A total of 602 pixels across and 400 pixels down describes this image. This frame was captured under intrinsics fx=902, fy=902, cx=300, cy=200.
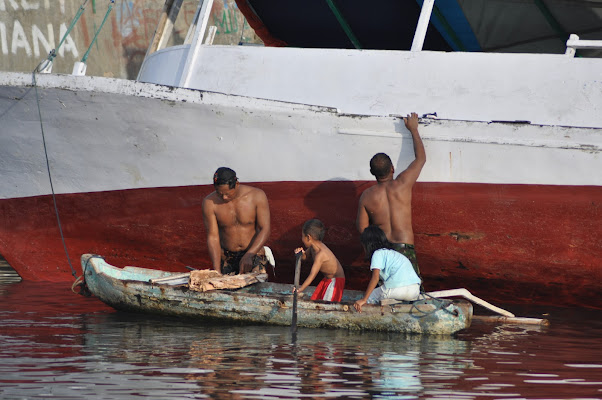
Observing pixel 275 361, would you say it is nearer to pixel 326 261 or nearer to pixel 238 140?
pixel 326 261

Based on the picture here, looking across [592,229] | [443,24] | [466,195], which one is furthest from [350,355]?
[443,24]

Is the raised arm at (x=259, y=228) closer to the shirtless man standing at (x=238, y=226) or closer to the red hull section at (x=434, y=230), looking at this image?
the shirtless man standing at (x=238, y=226)

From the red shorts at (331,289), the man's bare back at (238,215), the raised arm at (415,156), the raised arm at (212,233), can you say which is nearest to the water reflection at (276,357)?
the red shorts at (331,289)

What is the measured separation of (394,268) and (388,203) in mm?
725

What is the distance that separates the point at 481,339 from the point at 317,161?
2129 millimetres

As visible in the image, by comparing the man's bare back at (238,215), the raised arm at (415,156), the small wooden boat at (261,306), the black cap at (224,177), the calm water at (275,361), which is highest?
the raised arm at (415,156)

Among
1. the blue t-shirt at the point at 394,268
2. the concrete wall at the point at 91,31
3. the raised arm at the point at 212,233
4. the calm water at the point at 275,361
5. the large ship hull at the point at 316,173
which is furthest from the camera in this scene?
the concrete wall at the point at 91,31

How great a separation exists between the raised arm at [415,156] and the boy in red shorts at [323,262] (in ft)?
2.59

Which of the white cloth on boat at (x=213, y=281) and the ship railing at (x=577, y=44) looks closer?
the white cloth on boat at (x=213, y=281)

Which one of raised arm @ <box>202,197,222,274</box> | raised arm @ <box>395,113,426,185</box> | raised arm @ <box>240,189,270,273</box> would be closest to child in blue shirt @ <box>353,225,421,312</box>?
raised arm @ <box>395,113,426,185</box>

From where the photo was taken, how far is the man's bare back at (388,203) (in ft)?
23.5

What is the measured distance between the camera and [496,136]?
734cm

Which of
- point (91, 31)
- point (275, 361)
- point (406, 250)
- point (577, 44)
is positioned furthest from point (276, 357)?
point (91, 31)

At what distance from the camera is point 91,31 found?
1733cm
